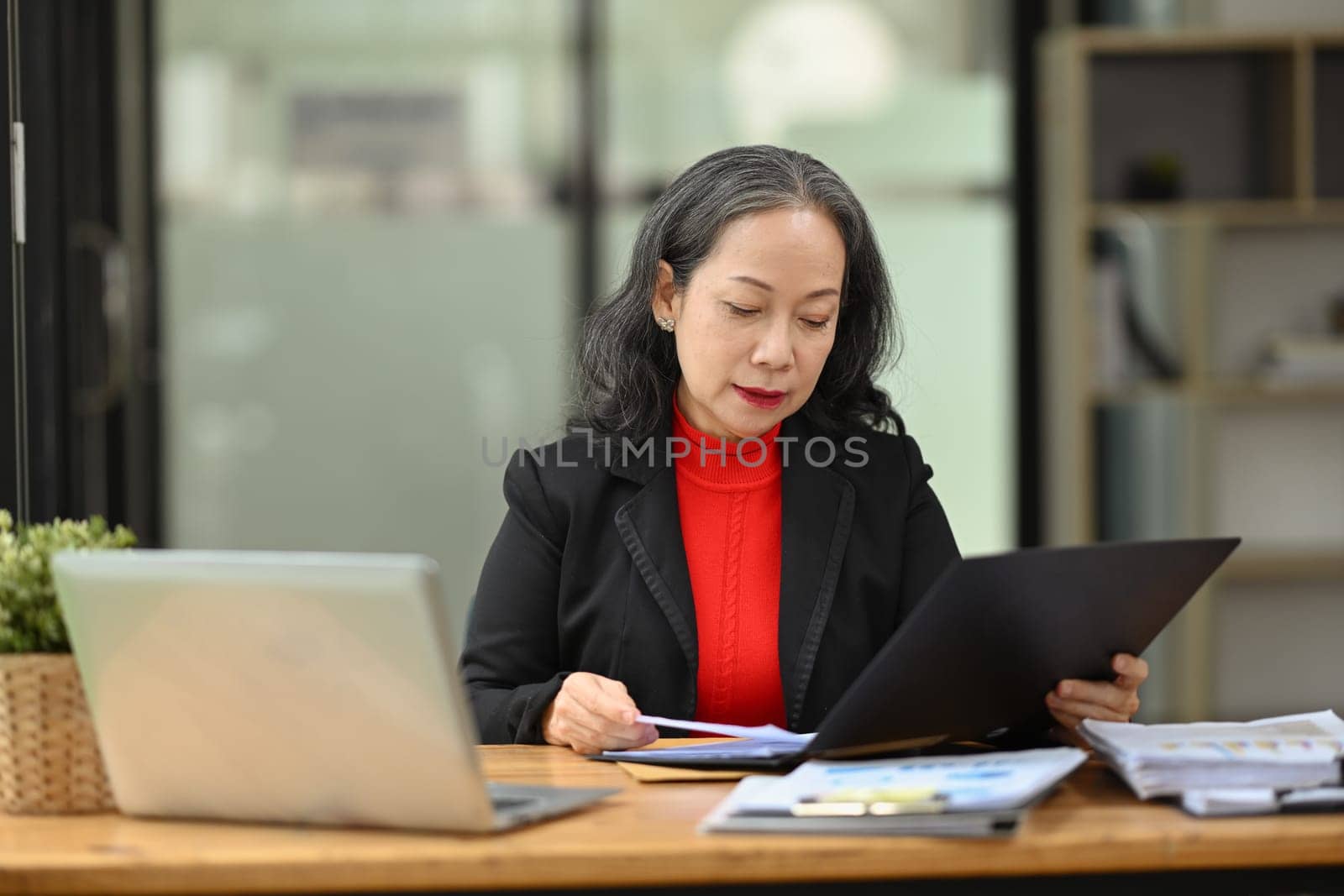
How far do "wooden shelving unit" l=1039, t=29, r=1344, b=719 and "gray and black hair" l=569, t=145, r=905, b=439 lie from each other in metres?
2.62

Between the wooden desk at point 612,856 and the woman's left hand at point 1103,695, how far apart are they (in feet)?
0.95

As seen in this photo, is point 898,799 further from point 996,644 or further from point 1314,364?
point 1314,364

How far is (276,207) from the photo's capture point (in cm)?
500

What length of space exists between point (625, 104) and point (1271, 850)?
166 inches

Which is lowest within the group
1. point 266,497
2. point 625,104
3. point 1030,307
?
point 266,497

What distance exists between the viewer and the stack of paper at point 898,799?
45.3 inches

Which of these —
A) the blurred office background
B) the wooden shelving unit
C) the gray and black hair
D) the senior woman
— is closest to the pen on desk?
the senior woman

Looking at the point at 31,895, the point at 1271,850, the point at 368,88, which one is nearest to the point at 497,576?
the point at 31,895

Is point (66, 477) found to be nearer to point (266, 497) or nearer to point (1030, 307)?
point (266, 497)

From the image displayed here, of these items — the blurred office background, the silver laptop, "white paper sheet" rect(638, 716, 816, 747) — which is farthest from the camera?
the blurred office background

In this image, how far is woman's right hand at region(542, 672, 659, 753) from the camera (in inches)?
59.1

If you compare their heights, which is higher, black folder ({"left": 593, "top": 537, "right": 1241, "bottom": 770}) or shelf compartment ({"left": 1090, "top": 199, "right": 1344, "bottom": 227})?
shelf compartment ({"left": 1090, "top": 199, "right": 1344, "bottom": 227})

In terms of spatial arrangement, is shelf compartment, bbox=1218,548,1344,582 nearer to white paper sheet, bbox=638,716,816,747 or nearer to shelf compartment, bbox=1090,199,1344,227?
shelf compartment, bbox=1090,199,1344,227

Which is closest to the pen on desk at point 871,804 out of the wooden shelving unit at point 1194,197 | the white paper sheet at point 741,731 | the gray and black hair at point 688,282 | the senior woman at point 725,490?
the white paper sheet at point 741,731
